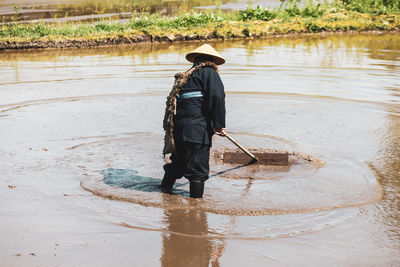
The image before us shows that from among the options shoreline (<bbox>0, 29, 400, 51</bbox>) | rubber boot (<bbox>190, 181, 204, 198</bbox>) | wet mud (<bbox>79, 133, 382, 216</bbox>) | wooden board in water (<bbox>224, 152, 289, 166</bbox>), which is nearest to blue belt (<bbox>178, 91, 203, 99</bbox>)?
rubber boot (<bbox>190, 181, 204, 198</bbox>)

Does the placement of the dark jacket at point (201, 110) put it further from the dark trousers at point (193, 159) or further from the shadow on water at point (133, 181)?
the shadow on water at point (133, 181)

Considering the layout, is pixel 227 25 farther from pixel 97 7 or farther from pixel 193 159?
pixel 193 159

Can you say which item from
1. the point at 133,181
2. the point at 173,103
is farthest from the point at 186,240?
the point at 133,181

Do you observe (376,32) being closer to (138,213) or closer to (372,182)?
(372,182)

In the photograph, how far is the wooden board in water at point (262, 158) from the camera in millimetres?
6836

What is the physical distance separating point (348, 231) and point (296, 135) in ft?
11.3

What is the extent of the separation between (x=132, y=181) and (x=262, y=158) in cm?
167

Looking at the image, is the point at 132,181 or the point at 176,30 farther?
the point at 176,30

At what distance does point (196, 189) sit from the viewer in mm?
5695

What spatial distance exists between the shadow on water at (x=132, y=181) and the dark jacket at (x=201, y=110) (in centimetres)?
72

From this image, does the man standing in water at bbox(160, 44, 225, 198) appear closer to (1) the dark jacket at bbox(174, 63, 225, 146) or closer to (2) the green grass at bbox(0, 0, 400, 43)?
(1) the dark jacket at bbox(174, 63, 225, 146)

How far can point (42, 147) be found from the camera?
25.3 ft

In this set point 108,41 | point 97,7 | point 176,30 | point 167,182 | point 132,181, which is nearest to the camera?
point 167,182

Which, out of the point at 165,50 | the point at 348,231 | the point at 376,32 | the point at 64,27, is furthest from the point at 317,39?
the point at 348,231
